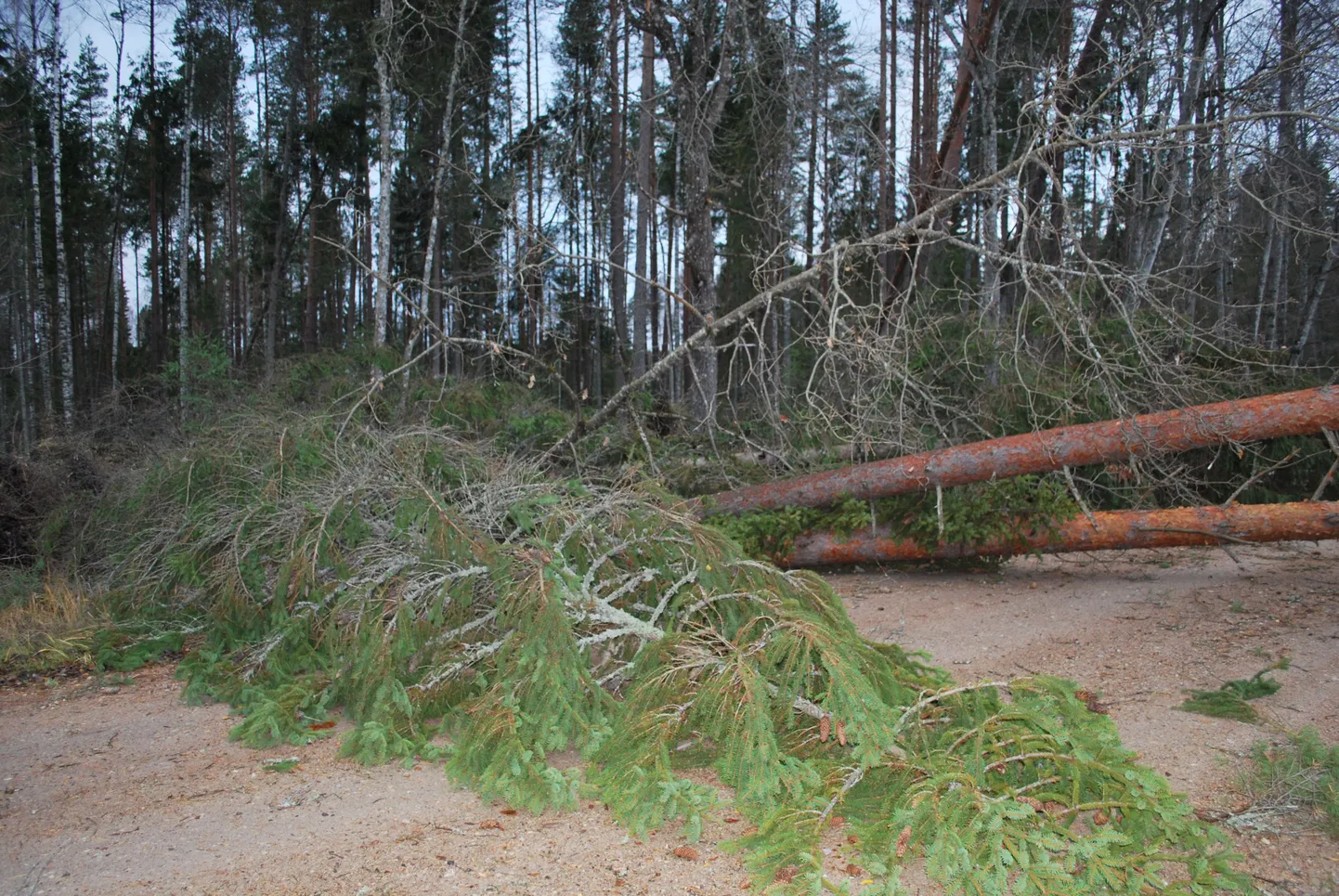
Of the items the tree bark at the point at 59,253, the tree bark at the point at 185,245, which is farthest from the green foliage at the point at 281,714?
the tree bark at the point at 59,253

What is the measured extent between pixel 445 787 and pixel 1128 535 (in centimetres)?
489

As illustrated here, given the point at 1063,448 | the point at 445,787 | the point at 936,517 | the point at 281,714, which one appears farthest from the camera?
the point at 936,517

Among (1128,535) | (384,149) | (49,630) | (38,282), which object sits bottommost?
(49,630)

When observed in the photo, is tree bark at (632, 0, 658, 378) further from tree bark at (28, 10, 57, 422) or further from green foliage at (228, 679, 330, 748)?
tree bark at (28, 10, 57, 422)

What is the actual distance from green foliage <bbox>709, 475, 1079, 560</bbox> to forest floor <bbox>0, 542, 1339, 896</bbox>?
0.67m

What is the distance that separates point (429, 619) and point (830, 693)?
201cm

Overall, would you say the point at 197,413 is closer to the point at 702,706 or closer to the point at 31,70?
the point at 702,706

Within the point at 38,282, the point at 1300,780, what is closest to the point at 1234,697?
the point at 1300,780

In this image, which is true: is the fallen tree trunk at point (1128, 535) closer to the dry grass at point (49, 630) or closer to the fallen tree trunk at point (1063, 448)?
the fallen tree trunk at point (1063, 448)

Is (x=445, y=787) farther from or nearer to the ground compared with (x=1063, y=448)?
nearer to the ground

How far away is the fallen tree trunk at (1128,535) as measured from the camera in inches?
208

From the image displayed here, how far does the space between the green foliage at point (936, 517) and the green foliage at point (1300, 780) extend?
8.93 feet

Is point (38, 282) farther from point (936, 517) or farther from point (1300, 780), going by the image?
point (1300, 780)

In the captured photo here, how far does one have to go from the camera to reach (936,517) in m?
6.02
